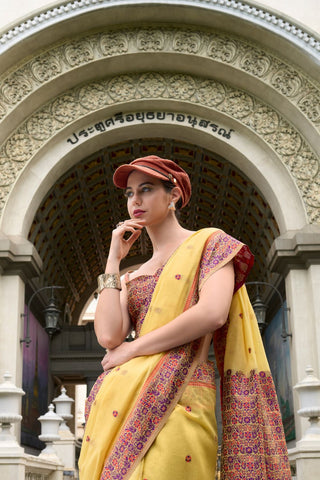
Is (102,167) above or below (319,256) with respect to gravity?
above

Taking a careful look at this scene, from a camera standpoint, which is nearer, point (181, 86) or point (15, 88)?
point (15, 88)

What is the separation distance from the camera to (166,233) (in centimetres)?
306

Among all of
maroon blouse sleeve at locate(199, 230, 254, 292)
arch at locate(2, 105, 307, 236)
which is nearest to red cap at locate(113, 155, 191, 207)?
maroon blouse sleeve at locate(199, 230, 254, 292)

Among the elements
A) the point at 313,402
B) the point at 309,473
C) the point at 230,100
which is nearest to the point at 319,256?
the point at 230,100

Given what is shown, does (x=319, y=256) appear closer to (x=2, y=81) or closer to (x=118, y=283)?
(x=2, y=81)

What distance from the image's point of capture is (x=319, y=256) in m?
14.2

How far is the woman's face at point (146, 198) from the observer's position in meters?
2.96

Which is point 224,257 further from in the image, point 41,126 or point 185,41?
point 41,126

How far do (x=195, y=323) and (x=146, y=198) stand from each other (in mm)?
694

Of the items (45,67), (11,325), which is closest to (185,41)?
(45,67)

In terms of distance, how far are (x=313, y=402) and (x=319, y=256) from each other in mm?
5440

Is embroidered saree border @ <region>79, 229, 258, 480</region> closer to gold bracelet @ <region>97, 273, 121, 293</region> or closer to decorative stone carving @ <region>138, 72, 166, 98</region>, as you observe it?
gold bracelet @ <region>97, 273, 121, 293</region>

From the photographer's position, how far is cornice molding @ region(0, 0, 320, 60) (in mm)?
13984

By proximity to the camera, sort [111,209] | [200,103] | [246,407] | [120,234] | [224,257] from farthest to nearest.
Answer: [111,209], [200,103], [120,234], [224,257], [246,407]
